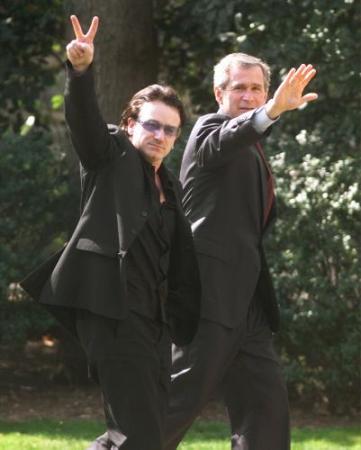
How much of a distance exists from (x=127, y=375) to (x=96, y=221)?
562 mm

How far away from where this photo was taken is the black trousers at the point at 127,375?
4367 mm

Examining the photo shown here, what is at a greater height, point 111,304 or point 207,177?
point 207,177

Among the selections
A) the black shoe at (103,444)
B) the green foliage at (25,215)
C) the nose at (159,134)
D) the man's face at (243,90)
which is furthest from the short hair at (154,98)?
the green foliage at (25,215)

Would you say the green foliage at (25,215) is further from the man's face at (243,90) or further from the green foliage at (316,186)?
the man's face at (243,90)

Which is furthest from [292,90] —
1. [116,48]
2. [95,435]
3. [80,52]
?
[116,48]

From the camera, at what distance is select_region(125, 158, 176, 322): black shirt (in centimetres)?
450

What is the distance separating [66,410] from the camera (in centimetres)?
876

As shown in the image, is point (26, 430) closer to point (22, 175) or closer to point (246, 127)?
point (22, 175)

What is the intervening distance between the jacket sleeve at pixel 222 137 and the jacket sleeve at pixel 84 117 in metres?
0.72

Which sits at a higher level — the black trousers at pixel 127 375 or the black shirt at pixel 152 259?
the black shirt at pixel 152 259

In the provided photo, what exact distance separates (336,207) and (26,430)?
2411mm

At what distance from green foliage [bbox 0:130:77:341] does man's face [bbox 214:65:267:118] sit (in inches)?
134

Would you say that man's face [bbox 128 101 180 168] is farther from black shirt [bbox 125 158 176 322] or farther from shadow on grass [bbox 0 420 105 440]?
shadow on grass [bbox 0 420 105 440]

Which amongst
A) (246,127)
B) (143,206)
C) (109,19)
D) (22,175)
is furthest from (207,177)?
(109,19)
